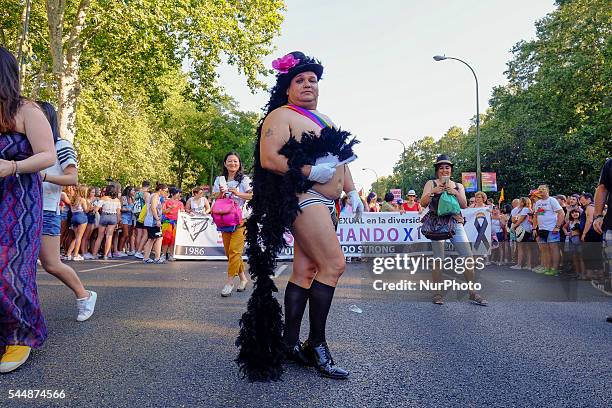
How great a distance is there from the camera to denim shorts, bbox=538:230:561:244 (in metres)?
11.2

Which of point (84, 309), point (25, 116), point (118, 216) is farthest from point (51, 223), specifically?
point (118, 216)

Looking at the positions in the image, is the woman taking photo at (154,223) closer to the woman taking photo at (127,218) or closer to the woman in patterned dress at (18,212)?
the woman taking photo at (127,218)

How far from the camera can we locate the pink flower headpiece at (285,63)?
372cm

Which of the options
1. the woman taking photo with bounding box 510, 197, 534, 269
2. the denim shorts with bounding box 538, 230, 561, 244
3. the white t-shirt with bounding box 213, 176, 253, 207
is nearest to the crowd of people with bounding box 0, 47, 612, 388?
the white t-shirt with bounding box 213, 176, 253, 207

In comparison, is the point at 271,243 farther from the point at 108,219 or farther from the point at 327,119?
the point at 108,219

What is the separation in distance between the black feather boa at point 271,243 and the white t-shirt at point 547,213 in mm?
8778

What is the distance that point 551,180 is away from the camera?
33.0 metres

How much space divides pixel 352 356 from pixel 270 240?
1080 millimetres

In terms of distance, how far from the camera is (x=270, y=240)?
350 cm

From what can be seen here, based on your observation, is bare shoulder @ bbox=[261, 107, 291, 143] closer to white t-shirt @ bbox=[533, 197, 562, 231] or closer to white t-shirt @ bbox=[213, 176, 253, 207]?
white t-shirt @ bbox=[213, 176, 253, 207]

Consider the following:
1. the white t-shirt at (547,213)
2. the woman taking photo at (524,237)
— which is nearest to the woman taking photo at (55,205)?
the white t-shirt at (547,213)

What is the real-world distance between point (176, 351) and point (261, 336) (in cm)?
88

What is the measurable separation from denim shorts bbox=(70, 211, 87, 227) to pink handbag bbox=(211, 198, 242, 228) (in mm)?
7206

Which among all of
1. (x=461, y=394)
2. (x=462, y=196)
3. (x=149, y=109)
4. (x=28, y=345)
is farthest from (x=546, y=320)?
(x=149, y=109)
